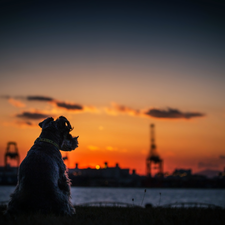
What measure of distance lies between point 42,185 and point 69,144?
1.91 metres

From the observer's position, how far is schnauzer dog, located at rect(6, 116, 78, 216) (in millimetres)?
5520

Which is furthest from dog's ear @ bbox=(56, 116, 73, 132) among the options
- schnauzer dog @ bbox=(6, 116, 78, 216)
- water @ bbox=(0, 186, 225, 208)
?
water @ bbox=(0, 186, 225, 208)

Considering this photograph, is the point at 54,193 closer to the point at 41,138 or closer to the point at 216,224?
the point at 41,138

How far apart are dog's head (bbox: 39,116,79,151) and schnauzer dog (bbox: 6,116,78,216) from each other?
18.6 inches

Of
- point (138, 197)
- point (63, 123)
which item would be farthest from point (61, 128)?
point (138, 197)

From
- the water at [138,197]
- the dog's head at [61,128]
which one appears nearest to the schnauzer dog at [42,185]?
the dog's head at [61,128]

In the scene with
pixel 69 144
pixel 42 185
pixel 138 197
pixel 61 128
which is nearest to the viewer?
pixel 42 185

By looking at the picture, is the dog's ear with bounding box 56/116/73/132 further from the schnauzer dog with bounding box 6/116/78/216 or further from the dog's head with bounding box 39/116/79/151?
the schnauzer dog with bounding box 6/116/78/216

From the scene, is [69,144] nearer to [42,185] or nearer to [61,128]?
[61,128]

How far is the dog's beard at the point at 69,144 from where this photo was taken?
7.04 m

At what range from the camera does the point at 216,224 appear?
536 centimetres

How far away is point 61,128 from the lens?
6801mm

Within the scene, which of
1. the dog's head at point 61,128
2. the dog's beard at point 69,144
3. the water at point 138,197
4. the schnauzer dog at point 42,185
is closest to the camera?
the schnauzer dog at point 42,185

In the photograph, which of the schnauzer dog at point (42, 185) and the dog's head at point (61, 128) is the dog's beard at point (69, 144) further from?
the schnauzer dog at point (42, 185)
